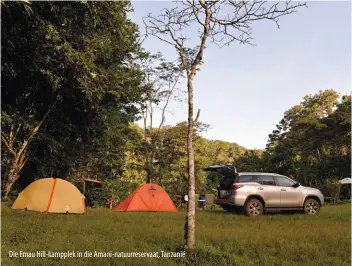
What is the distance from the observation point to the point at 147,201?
17.7m

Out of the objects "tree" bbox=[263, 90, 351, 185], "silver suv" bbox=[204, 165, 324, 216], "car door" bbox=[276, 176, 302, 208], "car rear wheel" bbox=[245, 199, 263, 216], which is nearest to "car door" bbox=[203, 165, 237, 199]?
"silver suv" bbox=[204, 165, 324, 216]

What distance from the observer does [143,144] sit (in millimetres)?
32188

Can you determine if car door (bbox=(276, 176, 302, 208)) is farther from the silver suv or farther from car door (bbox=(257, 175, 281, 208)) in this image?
car door (bbox=(257, 175, 281, 208))

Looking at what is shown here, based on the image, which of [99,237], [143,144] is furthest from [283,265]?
[143,144]

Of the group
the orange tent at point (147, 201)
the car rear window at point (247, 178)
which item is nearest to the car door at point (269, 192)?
the car rear window at point (247, 178)

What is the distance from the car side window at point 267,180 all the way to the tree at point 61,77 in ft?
22.3

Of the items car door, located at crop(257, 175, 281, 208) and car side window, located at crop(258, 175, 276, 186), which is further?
car side window, located at crop(258, 175, 276, 186)

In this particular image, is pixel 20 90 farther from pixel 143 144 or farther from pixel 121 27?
pixel 143 144

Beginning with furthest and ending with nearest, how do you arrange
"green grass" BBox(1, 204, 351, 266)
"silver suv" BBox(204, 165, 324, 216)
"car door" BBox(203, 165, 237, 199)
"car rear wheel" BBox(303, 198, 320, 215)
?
1. "car rear wheel" BBox(303, 198, 320, 215)
2. "car door" BBox(203, 165, 237, 199)
3. "silver suv" BBox(204, 165, 324, 216)
4. "green grass" BBox(1, 204, 351, 266)

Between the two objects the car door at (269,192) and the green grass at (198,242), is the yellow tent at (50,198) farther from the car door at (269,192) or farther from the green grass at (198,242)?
the car door at (269,192)

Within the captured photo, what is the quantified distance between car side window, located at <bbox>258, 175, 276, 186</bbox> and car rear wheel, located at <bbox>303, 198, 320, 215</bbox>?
1.55 metres

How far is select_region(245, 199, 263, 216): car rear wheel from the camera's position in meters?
13.7

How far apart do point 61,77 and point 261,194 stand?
8579 millimetres

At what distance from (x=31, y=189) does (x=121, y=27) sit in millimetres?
7848
